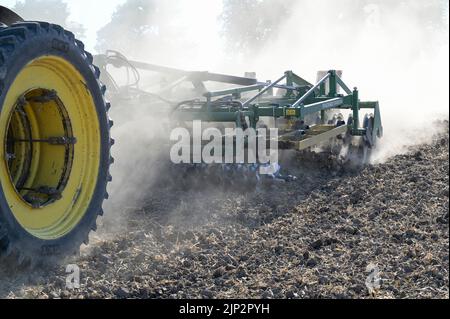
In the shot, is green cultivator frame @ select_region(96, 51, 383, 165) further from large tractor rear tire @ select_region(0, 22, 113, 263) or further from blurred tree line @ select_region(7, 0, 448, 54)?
blurred tree line @ select_region(7, 0, 448, 54)

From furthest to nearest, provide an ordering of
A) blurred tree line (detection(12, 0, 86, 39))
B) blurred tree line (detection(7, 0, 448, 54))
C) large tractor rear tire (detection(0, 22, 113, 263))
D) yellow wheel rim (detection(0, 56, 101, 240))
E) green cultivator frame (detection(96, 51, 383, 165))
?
blurred tree line (detection(7, 0, 448, 54)) < blurred tree line (detection(12, 0, 86, 39)) < green cultivator frame (detection(96, 51, 383, 165)) < yellow wheel rim (detection(0, 56, 101, 240)) < large tractor rear tire (detection(0, 22, 113, 263))

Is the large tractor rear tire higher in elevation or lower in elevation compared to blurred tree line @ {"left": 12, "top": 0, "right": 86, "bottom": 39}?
lower

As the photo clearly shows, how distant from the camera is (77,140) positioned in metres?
3.99

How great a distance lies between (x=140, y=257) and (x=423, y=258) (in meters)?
1.81

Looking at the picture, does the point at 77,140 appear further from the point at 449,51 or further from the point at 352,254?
A: the point at 449,51

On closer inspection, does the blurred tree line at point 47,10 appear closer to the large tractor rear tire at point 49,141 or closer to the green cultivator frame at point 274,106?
the green cultivator frame at point 274,106

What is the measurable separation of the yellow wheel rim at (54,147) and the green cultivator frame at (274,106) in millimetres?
2348

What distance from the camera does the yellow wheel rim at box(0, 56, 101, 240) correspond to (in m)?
3.69

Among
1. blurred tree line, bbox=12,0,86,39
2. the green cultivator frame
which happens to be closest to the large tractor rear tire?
the green cultivator frame

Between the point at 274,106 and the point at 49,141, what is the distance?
348cm

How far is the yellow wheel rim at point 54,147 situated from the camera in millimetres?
3693

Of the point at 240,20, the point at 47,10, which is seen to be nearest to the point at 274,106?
the point at 47,10
